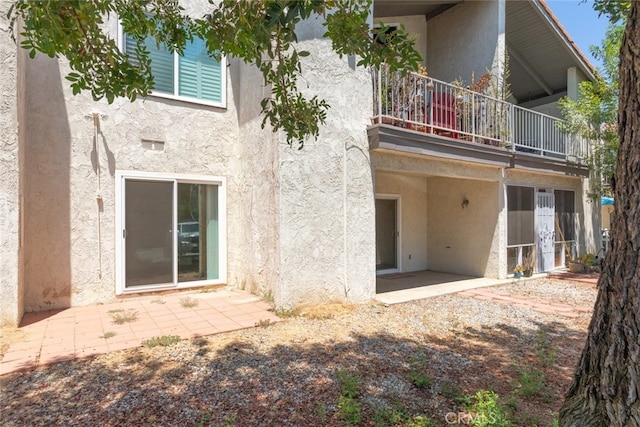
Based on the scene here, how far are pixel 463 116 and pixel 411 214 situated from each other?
3571 mm

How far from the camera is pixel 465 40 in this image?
37.1ft

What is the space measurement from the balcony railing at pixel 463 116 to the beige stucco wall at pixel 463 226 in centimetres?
154

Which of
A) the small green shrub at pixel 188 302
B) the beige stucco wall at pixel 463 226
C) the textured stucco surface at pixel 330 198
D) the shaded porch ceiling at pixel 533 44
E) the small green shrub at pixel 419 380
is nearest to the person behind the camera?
the small green shrub at pixel 419 380

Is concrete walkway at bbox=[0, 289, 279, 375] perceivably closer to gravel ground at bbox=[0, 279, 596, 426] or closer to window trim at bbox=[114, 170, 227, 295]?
window trim at bbox=[114, 170, 227, 295]

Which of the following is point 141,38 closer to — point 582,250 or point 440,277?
point 440,277

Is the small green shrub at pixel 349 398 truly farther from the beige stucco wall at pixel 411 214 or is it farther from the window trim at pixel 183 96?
the beige stucco wall at pixel 411 214

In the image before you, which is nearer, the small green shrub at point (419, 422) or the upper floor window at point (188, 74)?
the small green shrub at point (419, 422)

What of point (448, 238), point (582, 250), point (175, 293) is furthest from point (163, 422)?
point (582, 250)

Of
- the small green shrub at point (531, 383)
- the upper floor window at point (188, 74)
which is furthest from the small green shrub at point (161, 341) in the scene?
the upper floor window at point (188, 74)

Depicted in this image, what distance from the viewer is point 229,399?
359 cm

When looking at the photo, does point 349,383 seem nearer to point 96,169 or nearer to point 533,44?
point 96,169

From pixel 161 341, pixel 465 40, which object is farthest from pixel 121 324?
pixel 465 40

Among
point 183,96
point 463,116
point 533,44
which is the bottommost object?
point 463,116

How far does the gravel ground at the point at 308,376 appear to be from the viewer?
331cm
